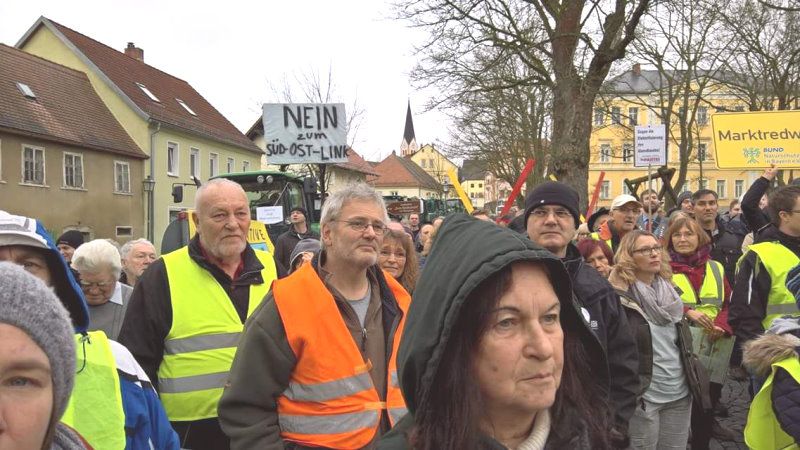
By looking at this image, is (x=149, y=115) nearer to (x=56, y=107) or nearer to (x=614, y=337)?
(x=56, y=107)

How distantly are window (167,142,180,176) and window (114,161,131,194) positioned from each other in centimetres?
283

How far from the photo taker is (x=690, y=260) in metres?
4.78

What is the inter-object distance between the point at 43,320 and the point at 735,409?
238 inches

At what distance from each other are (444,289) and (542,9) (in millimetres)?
13673

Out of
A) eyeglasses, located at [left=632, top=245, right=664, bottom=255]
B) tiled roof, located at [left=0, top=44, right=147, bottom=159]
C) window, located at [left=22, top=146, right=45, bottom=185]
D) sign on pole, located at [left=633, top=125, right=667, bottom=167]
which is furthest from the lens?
tiled roof, located at [left=0, top=44, right=147, bottom=159]

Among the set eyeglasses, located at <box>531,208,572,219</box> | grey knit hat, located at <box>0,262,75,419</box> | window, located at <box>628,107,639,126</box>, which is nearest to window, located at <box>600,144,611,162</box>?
window, located at <box>628,107,639,126</box>

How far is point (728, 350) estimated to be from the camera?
454 cm

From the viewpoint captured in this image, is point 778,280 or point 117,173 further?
point 117,173

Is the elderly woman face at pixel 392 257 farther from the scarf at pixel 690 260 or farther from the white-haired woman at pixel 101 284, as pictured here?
the scarf at pixel 690 260

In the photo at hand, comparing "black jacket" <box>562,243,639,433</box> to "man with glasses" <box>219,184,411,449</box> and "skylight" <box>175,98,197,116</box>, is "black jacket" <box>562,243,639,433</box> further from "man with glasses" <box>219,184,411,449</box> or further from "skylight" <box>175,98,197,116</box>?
"skylight" <box>175,98,197,116</box>

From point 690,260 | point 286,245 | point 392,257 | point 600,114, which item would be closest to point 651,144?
point 690,260

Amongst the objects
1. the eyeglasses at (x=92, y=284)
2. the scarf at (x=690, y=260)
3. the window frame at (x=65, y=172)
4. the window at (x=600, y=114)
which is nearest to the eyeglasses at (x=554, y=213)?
the scarf at (x=690, y=260)

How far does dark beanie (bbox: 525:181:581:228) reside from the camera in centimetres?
321

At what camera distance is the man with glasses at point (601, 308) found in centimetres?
285
